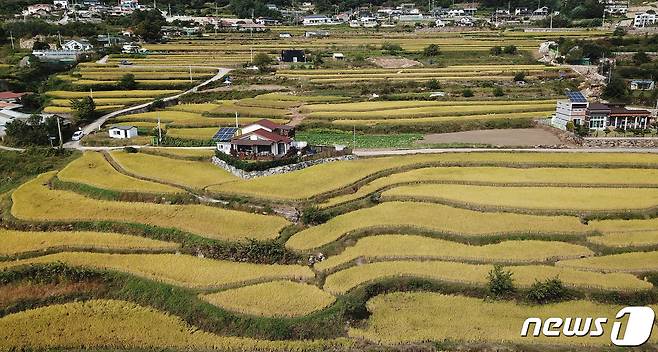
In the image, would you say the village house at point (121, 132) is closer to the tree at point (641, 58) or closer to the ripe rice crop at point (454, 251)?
the ripe rice crop at point (454, 251)

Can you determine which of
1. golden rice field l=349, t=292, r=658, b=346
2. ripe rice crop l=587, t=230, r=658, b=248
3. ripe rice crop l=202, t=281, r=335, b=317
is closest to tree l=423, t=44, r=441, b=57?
ripe rice crop l=587, t=230, r=658, b=248

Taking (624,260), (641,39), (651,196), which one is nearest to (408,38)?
(641,39)

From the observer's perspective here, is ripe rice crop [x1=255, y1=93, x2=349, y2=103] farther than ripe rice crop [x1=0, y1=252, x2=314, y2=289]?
Yes

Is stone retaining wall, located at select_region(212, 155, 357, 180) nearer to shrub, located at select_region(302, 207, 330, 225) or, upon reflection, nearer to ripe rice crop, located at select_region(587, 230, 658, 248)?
shrub, located at select_region(302, 207, 330, 225)

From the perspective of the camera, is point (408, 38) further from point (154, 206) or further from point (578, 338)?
point (578, 338)

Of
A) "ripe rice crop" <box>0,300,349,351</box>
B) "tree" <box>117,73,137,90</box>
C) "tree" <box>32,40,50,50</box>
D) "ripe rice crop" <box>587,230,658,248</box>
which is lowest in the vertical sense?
"ripe rice crop" <box>0,300,349,351</box>

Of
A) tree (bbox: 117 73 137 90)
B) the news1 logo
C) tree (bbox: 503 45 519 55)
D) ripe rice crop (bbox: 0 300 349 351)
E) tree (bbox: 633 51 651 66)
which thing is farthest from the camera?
tree (bbox: 503 45 519 55)

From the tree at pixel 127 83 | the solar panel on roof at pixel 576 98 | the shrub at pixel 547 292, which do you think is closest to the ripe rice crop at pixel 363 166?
the solar panel on roof at pixel 576 98
